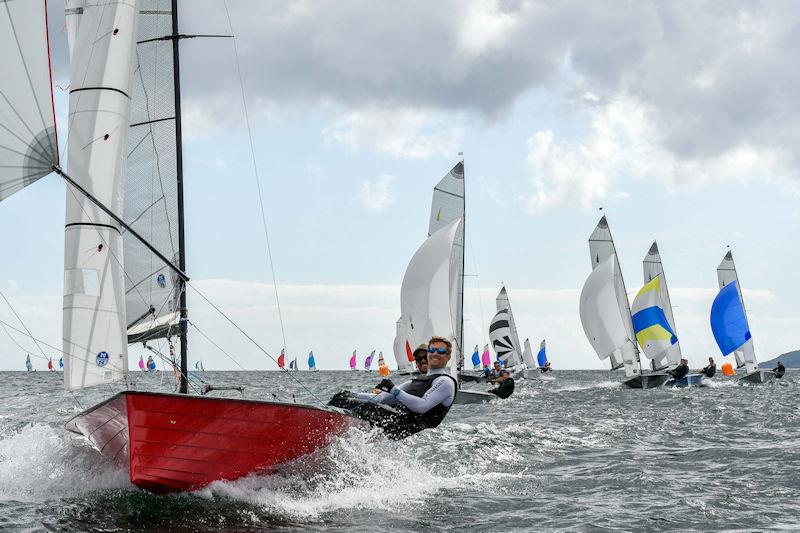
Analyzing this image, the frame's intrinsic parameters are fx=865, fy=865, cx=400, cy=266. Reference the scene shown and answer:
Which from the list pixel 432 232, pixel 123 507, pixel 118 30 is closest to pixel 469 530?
pixel 123 507

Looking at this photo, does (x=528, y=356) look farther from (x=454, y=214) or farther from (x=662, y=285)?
(x=454, y=214)

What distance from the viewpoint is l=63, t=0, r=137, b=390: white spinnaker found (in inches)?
358

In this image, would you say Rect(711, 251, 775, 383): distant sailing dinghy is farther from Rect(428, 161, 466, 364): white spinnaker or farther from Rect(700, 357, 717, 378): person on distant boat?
Rect(428, 161, 466, 364): white spinnaker

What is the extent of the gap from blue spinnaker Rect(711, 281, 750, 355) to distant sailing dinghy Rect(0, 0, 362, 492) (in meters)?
35.3

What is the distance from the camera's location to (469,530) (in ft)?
24.8

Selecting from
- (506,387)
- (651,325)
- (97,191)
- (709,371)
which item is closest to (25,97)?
(97,191)

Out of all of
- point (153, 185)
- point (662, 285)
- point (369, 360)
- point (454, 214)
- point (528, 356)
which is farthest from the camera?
point (369, 360)

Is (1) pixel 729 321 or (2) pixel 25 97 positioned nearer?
(2) pixel 25 97

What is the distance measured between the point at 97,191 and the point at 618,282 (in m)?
31.2

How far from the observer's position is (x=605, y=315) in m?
37.0

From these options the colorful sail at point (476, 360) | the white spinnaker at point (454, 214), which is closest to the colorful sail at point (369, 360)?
the colorful sail at point (476, 360)

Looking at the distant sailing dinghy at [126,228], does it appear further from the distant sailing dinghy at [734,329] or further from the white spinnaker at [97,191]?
the distant sailing dinghy at [734,329]

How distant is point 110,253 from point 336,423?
3221 mm

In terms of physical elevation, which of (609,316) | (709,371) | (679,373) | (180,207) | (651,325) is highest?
(609,316)
